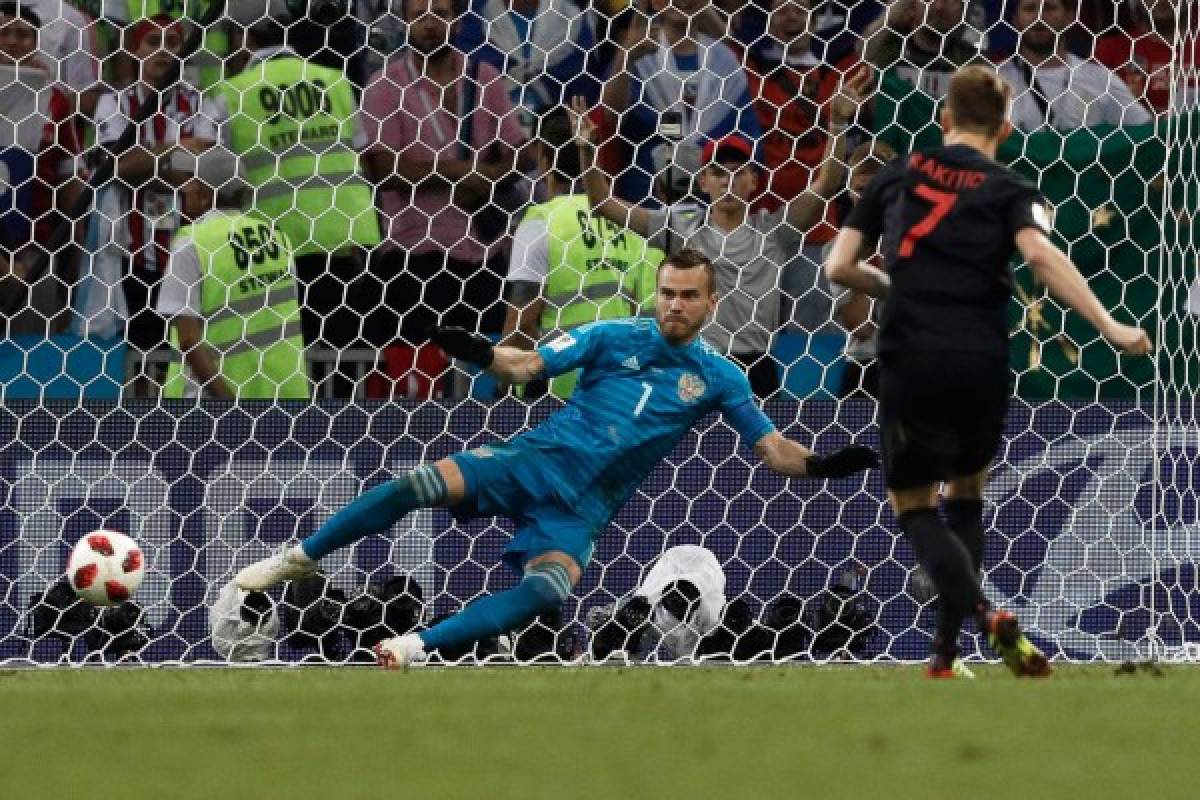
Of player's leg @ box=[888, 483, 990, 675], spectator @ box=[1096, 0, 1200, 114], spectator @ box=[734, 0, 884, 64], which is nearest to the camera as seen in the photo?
player's leg @ box=[888, 483, 990, 675]

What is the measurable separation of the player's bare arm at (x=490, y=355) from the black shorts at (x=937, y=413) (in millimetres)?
1378

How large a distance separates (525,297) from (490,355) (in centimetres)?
190

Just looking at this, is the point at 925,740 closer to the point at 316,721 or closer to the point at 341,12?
the point at 316,721

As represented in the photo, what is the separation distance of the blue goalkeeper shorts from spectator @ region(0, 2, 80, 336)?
90.7 inches

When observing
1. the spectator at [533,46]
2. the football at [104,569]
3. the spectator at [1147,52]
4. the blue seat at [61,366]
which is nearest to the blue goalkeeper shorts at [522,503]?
the football at [104,569]

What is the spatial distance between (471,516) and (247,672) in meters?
0.92

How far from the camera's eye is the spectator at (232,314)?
29.0 feet

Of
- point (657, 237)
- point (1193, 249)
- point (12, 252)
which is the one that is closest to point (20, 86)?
point (12, 252)

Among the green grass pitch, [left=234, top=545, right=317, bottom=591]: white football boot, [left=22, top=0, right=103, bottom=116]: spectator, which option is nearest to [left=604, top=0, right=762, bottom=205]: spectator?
[left=22, top=0, right=103, bottom=116]: spectator

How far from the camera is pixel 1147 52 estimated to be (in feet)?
31.3

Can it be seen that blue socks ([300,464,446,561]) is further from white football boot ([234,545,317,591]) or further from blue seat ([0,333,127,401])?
blue seat ([0,333,127,401])

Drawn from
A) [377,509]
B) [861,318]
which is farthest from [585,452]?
[861,318]

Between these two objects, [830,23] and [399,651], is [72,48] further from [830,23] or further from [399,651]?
[399,651]

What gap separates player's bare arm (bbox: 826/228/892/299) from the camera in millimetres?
6141
